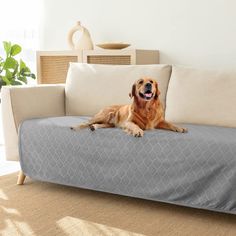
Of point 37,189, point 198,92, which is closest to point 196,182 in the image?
point 198,92

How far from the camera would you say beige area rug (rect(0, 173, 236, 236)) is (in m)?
2.03

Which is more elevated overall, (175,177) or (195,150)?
(195,150)

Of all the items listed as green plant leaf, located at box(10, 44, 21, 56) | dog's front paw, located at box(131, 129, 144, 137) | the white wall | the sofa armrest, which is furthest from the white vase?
dog's front paw, located at box(131, 129, 144, 137)

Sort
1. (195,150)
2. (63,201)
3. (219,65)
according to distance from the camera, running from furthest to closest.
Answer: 1. (219,65)
2. (63,201)
3. (195,150)

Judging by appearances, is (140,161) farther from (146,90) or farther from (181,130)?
(146,90)

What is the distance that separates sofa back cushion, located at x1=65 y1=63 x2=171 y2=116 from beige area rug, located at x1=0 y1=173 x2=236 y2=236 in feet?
2.09

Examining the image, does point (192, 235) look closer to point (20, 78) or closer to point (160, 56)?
point (160, 56)

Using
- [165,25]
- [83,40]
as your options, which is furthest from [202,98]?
[83,40]

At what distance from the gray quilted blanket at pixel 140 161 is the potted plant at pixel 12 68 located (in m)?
1.34

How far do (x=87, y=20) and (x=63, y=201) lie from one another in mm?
1970

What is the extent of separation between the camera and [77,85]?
3.04 m

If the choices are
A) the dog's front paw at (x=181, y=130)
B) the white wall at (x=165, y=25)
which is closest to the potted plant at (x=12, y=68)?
the white wall at (x=165, y=25)

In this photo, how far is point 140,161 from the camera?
2271 mm

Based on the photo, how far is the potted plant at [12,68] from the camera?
3896 mm
